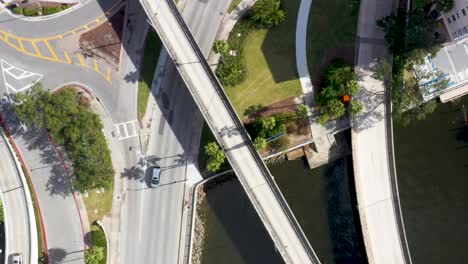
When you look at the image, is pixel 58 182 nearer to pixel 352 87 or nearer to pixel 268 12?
pixel 268 12

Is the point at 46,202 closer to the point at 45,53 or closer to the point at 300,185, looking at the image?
the point at 45,53

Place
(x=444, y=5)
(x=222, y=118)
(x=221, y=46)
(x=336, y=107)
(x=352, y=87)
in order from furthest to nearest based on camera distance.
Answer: (x=221, y=46) → (x=222, y=118) → (x=336, y=107) → (x=352, y=87) → (x=444, y=5)

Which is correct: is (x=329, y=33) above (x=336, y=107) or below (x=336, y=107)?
above

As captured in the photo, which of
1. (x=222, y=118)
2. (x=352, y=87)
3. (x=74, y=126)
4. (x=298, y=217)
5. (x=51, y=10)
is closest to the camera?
(x=352, y=87)

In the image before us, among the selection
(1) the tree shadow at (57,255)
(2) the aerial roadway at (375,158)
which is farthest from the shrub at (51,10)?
(2) the aerial roadway at (375,158)

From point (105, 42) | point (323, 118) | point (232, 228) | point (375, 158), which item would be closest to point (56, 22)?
point (105, 42)

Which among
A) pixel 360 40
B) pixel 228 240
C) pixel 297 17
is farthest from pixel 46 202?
pixel 360 40

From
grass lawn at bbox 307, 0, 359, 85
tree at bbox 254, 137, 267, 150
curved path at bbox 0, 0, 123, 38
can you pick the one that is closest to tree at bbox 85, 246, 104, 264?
tree at bbox 254, 137, 267, 150
